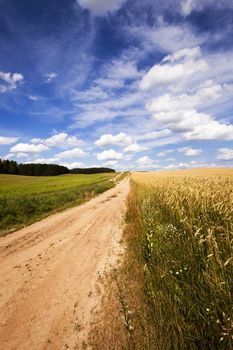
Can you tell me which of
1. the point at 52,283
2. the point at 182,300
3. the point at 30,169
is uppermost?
the point at 30,169

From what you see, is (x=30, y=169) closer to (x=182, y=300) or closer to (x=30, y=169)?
(x=30, y=169)

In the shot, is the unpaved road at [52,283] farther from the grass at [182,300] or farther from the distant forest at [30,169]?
the distant forest at [30,169]

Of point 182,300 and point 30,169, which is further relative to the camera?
point 30,169

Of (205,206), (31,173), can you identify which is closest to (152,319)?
(205,206)

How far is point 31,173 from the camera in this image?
130875 mm

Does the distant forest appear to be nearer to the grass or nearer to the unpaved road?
the unpaved road

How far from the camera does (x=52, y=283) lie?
21.0ft

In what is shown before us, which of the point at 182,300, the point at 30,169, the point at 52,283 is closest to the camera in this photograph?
the point at 182,300

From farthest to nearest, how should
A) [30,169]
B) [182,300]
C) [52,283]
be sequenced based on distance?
[30,169], [52,283], [182,300]

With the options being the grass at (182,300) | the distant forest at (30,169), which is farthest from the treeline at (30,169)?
the grass at (182,300)

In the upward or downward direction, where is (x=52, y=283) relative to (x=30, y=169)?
downward

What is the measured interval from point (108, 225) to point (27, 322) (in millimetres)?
8246

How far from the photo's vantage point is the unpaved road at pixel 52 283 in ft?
14.7

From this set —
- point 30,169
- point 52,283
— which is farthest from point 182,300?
point 30,169
